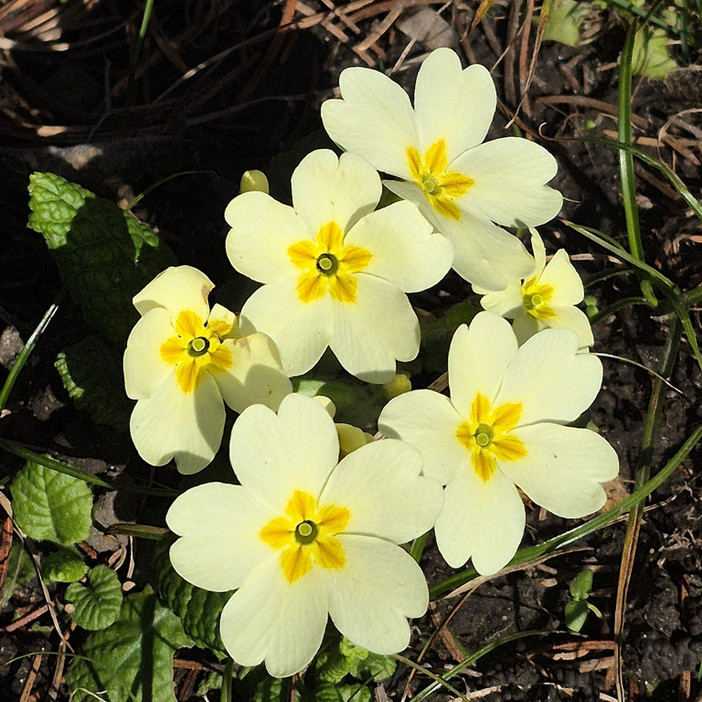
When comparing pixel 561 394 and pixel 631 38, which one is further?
pixel 631 38

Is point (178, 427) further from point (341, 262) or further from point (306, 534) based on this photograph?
point (341, 262)

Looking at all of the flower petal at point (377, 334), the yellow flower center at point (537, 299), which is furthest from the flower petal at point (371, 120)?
the yellow flower center at point (537, 299)

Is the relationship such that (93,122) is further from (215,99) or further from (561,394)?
(561,394)

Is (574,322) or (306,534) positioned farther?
(574,322)

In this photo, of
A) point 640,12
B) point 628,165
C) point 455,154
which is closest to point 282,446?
point 455,154

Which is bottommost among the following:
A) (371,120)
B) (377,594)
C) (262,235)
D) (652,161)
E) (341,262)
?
(377,594)

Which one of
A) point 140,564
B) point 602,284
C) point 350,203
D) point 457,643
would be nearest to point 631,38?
point 602,284

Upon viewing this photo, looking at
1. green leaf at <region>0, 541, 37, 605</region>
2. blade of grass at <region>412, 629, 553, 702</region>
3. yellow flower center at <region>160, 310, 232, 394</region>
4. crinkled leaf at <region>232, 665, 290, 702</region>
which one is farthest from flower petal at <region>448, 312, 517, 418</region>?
green leaf at <region>0, 541, 37, 605</region>
